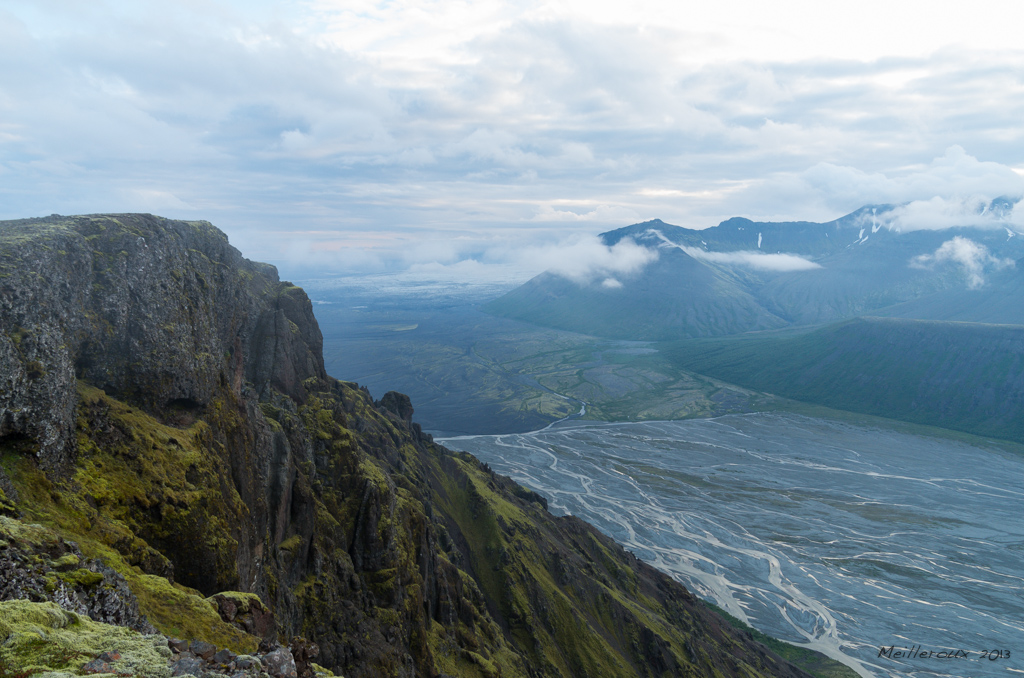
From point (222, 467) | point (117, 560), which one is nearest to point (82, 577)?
point (117, 560)

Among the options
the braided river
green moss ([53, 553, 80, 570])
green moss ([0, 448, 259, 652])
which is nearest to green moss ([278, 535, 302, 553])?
green moss ([0, 448, 259, 652])

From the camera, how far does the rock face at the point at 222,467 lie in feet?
65.1

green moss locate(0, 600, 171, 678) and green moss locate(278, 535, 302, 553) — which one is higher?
green moss locate(0, 600, 171, 678)

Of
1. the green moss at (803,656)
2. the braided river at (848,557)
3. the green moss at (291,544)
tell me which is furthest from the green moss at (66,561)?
the braided river at (848,557)

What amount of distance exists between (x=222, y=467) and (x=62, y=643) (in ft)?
56.2

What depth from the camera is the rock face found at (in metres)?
19.8

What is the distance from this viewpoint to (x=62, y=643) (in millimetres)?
11984

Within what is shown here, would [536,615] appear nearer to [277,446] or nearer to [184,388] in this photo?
[277,446]

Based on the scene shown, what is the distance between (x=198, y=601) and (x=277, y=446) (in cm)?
1956

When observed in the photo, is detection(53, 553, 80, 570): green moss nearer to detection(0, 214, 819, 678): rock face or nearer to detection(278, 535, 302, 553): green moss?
detection(0, 214, 819, 678): rock face

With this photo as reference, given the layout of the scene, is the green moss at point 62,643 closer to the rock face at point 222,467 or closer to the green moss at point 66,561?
the green moss at point 66,561

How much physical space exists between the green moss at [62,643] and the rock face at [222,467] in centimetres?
349

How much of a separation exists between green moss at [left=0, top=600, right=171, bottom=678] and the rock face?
11.4 feet

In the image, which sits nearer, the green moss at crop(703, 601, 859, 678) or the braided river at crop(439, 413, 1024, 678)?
the green moss at crop(703, 601, 859, 678)
